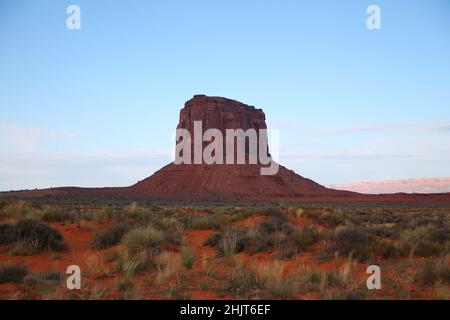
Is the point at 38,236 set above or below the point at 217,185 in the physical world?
below

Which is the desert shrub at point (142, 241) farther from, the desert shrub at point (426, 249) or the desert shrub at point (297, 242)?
the desert shrub at point (426, 249)

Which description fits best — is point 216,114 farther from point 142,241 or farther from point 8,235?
point 142,241

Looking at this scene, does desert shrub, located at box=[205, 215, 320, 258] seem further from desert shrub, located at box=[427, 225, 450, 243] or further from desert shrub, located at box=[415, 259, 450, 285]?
desert shrub, located at box=[415, 259, 450, 285]

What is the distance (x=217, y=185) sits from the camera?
9062 cm

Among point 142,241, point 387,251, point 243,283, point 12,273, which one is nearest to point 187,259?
point 142,241

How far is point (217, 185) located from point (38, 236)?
78578 mm

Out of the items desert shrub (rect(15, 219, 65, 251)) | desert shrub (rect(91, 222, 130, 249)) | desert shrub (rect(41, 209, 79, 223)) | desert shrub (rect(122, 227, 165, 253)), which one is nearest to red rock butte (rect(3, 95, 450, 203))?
desert shrub (rect(41, 209, 79, 223))

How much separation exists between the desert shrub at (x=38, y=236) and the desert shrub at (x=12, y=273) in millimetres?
3298

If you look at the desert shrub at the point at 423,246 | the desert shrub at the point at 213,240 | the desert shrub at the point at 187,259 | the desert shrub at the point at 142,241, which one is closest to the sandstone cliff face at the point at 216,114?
the desert shrub at the point at 213,240

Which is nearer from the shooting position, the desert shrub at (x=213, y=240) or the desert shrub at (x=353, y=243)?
the desert shrub at (x=353, y=243)

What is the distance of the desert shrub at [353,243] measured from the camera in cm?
1083

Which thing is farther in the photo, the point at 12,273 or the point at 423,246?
the point at 423,246
